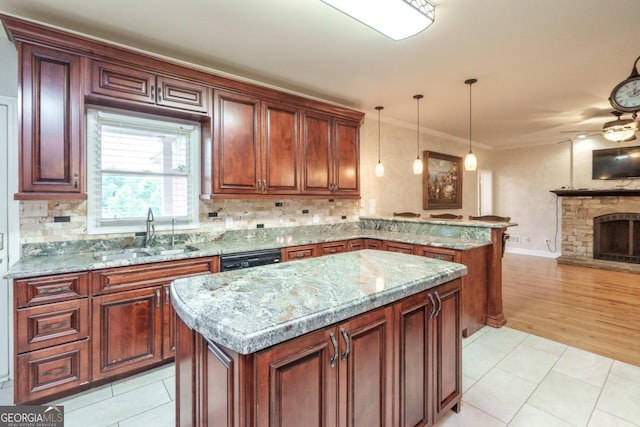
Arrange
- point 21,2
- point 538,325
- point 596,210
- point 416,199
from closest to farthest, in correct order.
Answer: point 21,2
point 538,325
point 416,199
point 596,210

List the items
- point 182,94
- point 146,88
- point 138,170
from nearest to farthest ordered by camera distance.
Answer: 1. point 146,88
2. point 182,94
3. point 138,170

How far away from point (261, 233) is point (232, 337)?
2765 mm

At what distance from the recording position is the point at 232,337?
92 cm

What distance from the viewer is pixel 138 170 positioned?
2.87m

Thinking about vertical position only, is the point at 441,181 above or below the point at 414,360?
above

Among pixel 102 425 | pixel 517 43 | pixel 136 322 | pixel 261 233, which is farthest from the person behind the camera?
pixel 261 233

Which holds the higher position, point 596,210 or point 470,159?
point 470,159

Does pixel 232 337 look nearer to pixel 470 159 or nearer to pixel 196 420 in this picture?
pixel 196 420

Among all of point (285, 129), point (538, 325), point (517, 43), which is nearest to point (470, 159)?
point (517, 43)

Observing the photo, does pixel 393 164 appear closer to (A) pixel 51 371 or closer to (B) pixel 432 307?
(B) pixel 432 307

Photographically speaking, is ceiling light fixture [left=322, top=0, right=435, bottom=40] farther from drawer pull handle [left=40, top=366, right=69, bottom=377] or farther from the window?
drawer pull handle [left=40, top=366, right=69, bottom=377]

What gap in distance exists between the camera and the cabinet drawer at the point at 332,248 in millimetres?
3462

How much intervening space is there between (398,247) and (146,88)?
2891 mm

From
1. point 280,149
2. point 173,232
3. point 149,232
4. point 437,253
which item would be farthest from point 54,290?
point 437,253
